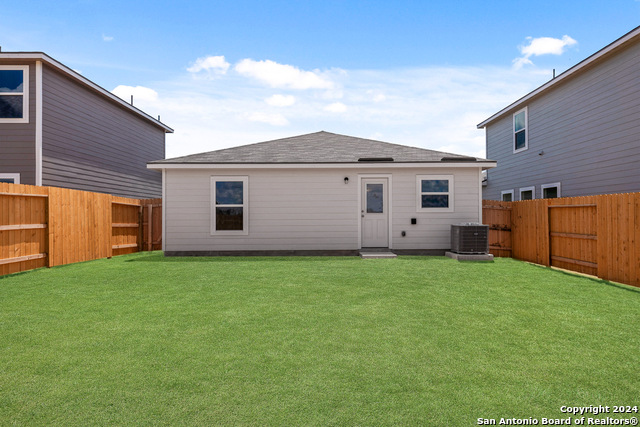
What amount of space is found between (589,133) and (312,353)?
12347 mm

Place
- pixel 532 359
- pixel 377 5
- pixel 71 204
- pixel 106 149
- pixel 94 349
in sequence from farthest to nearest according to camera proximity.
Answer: pixel 106 149, pixel 377 5, pixel 71 204, pixel 94 349, pixel 532 359

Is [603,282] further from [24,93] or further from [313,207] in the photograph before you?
[24,93]

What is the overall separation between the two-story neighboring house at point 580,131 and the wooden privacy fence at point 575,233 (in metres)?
2.85

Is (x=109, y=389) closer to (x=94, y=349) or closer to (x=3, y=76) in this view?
(x=94, y=349)

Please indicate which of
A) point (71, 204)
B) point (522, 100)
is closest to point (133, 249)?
point (71, 204)

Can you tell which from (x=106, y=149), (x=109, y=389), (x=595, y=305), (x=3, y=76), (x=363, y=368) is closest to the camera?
(x=109, y=389)

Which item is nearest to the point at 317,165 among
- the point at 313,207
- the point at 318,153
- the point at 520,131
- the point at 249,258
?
the point at 318,153

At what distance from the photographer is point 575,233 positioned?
7660 millimetres

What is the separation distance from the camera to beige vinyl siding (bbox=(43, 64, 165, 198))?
35.6ft

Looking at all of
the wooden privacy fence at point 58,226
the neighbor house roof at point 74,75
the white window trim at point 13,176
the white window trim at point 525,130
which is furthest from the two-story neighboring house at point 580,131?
the white window trim at point 13,176

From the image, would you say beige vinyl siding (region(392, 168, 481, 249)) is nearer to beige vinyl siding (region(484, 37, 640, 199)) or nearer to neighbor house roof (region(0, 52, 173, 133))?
beige vinyl siding (region(484, 37, 640, 199))

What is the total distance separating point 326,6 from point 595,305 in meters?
11.5

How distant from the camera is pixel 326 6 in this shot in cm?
1158

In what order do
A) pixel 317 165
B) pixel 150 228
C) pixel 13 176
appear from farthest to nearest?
1. pixel 150 228
2. pixel 317 165
3. pixel 13 176
